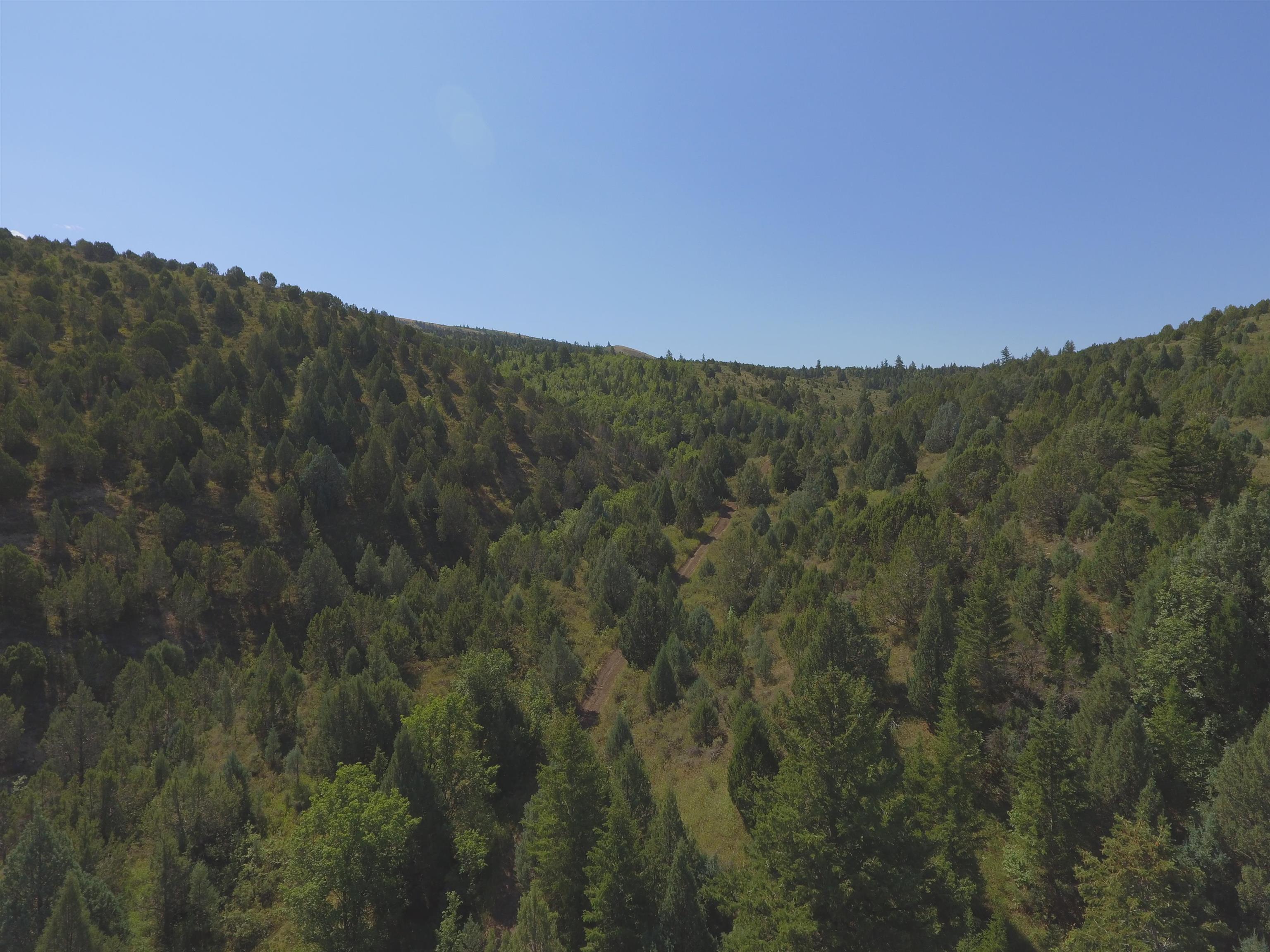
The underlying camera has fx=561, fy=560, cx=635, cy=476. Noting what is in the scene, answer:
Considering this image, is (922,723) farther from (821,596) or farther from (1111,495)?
(1111,495)

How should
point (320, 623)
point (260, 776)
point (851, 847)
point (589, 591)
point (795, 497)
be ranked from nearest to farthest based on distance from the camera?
point (851, 847) < point (260, 776) < point (320, 623) < point (589, 591) < point (795, 497)

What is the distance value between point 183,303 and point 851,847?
169 m

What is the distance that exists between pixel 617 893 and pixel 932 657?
23.4m

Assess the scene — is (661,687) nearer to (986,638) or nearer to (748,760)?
(748,760)

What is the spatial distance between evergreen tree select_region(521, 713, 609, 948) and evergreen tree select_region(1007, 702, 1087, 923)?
18.9m

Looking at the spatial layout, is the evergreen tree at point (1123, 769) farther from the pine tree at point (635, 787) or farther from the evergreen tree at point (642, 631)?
the evergreen tree at point (642, 631)

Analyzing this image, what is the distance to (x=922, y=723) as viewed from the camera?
35.9 metres

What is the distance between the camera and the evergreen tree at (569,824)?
87.9 ft

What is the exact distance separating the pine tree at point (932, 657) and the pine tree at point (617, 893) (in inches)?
835

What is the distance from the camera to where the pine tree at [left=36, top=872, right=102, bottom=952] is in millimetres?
22141

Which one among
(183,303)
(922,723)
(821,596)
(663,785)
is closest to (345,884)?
(663,785)

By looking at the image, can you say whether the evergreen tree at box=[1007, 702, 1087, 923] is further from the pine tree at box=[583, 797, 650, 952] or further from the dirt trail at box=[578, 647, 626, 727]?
the dirt trail at box=[578, 647, 626, 727]

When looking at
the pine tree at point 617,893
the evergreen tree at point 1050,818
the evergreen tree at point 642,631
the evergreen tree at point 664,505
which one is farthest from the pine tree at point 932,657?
the evergreen tree at point 664,505

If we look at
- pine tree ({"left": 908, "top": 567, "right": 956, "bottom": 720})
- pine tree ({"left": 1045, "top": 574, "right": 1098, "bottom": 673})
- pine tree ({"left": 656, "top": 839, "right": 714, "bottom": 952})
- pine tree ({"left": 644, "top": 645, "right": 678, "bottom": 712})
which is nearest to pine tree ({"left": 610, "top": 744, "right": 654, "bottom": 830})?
pine tree ({"left": 656, "top": 839, "right": 714, "bottom": 952})
